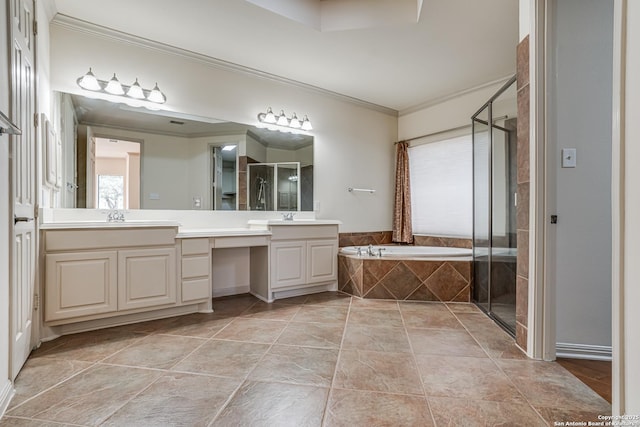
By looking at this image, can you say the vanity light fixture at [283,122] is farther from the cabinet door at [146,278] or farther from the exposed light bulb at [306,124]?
the cabinet door at [146,278]

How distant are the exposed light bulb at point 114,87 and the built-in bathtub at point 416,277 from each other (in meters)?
2.72

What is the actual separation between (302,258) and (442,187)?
210 centimetres

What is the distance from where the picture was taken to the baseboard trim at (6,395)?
1.29 metres

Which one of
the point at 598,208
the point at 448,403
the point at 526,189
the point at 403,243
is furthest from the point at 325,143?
the point at 448,403

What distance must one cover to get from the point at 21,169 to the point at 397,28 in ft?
9.13

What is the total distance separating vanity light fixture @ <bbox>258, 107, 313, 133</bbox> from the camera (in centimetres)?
341

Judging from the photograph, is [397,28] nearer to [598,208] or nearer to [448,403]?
[598,208]

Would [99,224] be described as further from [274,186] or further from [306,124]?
[306,124]

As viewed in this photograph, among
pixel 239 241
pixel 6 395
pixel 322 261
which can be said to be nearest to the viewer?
pixel 6 395

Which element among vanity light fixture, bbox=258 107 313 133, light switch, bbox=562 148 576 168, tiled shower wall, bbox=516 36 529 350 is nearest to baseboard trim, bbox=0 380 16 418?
tiled shower wall, bbox=516 36 529 350

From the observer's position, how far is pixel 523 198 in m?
1.90

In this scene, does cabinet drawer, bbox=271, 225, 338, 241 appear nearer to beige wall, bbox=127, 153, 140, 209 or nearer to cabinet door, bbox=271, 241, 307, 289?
cabinet door, bbox=271, 241, 307, 289

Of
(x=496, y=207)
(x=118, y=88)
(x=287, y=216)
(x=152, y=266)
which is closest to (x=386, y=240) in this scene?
(x=287, y=216)

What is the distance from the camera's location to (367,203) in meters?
4.23
